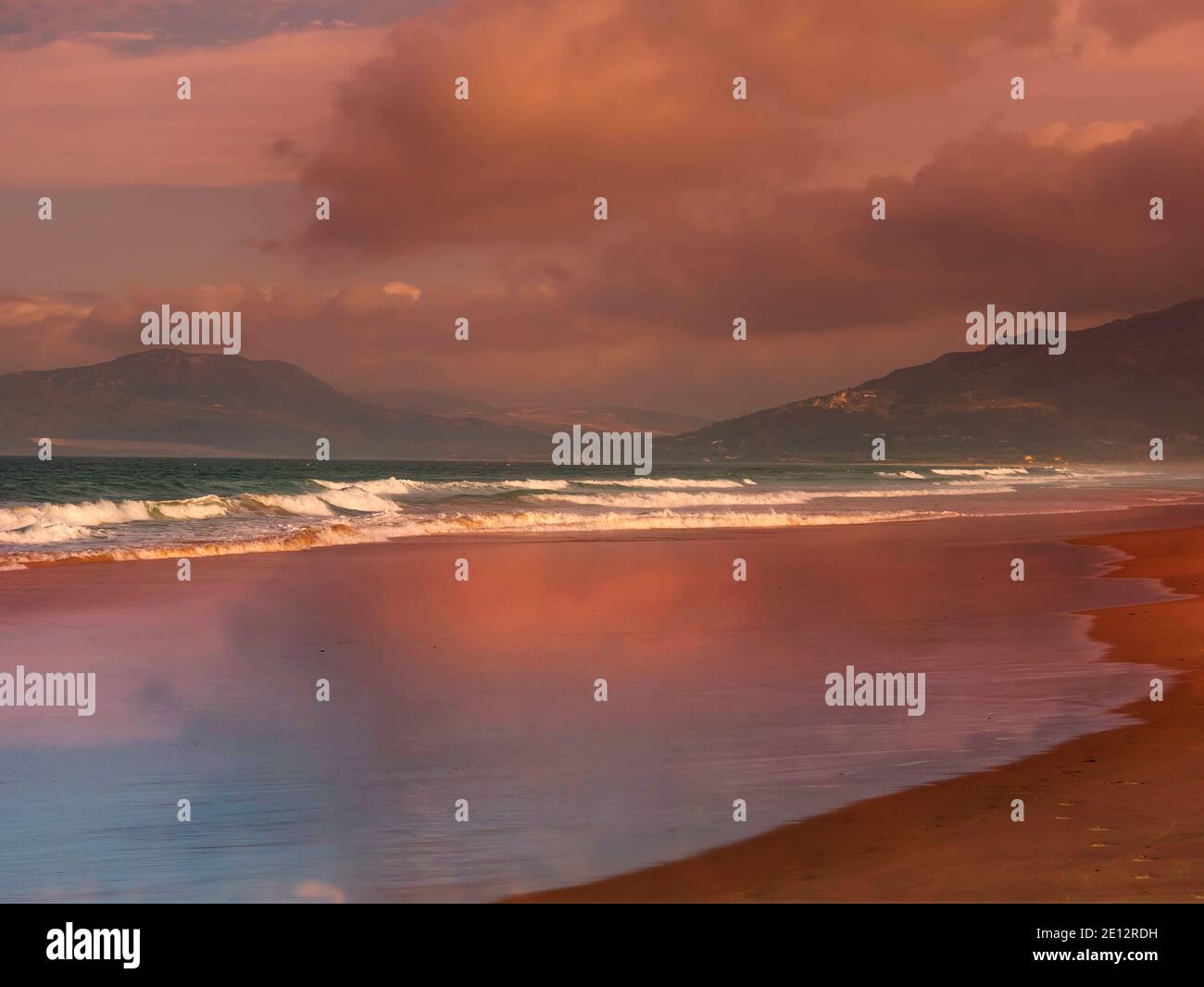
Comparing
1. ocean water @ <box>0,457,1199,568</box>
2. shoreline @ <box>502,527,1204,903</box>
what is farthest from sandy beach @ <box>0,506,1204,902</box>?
ocean water @ <box>0,457,1199,568</box>

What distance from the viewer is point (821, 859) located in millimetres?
6215

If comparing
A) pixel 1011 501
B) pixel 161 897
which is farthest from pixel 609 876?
pixel 1011 501

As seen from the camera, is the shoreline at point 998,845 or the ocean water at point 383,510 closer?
the shoreline at point 998,845

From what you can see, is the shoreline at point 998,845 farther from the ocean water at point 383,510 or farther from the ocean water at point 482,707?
the ocean water at point 383,510

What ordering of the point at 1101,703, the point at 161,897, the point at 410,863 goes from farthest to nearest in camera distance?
the point at 1101,703, the point at 410,863, the point at 161,897

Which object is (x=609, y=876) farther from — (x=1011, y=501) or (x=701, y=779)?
(x=1011, y=501)

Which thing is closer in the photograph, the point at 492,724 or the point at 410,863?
the point at 410,863

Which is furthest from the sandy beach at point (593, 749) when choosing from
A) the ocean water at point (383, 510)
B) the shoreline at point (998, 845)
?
the ocean water at point (383, 510)

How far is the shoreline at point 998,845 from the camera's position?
5.75 m

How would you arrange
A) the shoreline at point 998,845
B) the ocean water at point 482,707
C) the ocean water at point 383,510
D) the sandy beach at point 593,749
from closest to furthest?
1. the shoreline at point 998,845
2. the sandy beach at point 593,749
3. the ocean water at point 482,707
4. the ocean water at point 383,510

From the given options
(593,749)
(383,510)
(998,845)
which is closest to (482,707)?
(593,749)

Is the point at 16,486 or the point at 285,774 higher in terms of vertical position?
the point at 16,486

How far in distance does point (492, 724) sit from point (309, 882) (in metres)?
3.48
